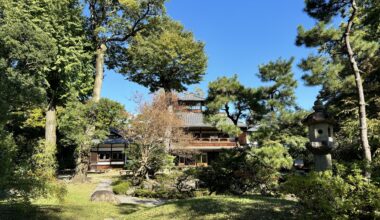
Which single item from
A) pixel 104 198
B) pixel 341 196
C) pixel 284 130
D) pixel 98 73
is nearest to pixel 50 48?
pixel 98 73

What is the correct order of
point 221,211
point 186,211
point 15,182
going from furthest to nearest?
point 186,211
point 221,211
point 15,182

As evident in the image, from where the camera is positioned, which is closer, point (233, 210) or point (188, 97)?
point (233, 210)

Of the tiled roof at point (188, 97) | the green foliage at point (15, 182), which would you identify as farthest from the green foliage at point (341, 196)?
the tiled roof at point (188, 97)

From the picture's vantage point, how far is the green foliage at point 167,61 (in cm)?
2800

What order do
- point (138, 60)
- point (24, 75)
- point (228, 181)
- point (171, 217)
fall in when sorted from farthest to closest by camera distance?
1. point (138, 60)
2. point (24, 75)
3. point (228, 181)
4. point (171, 217)

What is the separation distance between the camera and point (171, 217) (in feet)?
23.6

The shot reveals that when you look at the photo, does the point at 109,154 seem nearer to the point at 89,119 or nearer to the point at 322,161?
the point at 89,119

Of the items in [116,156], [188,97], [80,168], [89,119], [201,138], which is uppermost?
[188,97]

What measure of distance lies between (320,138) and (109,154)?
27003mm

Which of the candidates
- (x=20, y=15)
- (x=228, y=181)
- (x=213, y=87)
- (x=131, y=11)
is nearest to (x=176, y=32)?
(x=131, y=11)

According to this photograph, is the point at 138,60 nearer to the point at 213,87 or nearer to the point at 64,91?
the point at 64,91

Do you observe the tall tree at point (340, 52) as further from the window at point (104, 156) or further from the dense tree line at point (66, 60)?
the window at point (104, 156)

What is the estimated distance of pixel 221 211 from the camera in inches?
280

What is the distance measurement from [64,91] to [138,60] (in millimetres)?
8726
